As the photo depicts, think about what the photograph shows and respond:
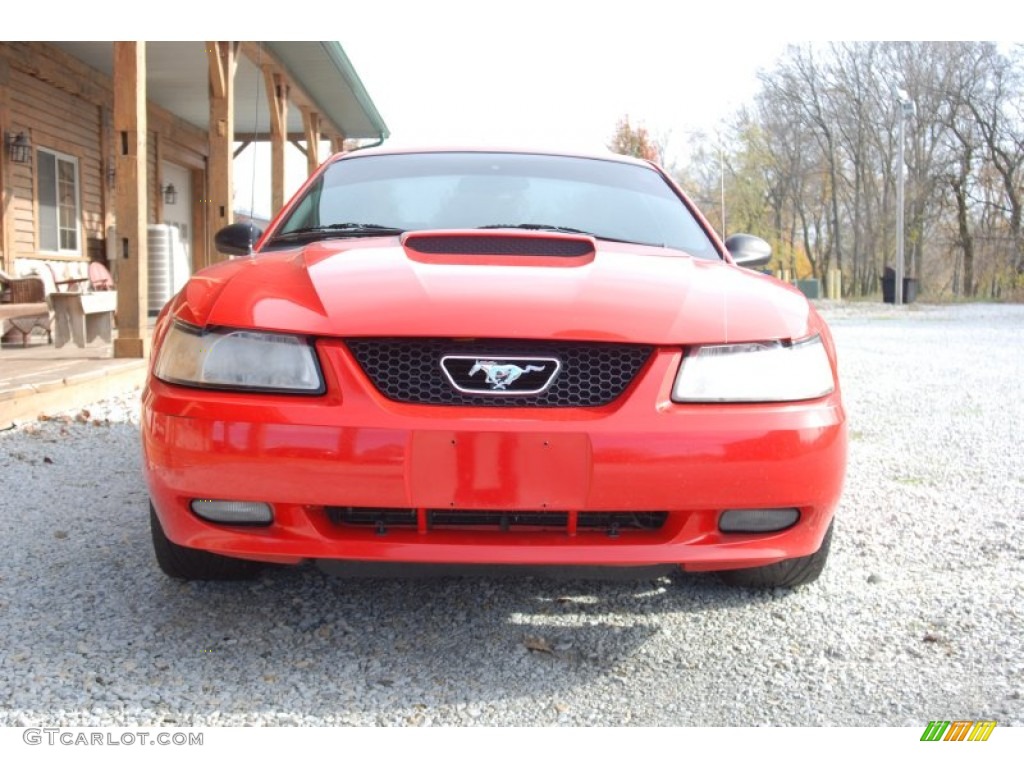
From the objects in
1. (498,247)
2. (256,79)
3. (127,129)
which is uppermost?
(256,79)

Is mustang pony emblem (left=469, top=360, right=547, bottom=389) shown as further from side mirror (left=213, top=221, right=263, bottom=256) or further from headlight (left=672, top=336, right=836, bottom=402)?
side mirror (left=213, top=221, right=263, bottom=256)

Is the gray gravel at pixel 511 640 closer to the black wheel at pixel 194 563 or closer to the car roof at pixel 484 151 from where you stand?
the black wheel at pixel 194 563

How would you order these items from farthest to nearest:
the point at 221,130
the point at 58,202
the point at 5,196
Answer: the point at 58,202
the point at 5,196
the point at 221,130

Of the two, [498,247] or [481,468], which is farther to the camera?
[498,247]

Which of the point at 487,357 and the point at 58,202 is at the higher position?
the point at 58,202

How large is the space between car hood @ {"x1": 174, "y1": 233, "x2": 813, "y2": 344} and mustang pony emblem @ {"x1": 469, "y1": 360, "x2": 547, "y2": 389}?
0.21ft

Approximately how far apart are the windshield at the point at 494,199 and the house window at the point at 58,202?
9.92 m

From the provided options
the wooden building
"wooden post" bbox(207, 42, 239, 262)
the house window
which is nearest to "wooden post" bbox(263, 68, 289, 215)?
the wooden building

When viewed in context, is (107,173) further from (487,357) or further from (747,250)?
(487,357)

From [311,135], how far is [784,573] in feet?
44.0

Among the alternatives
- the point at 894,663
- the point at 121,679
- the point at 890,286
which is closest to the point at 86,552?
the point at 121,679

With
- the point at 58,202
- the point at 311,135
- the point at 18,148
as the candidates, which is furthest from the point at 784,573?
the point at 311,135

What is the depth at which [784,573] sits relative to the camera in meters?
2.62

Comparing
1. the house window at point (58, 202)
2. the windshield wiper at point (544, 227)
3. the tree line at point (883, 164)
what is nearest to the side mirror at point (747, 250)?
the windshield wiper at point (544, 227)
